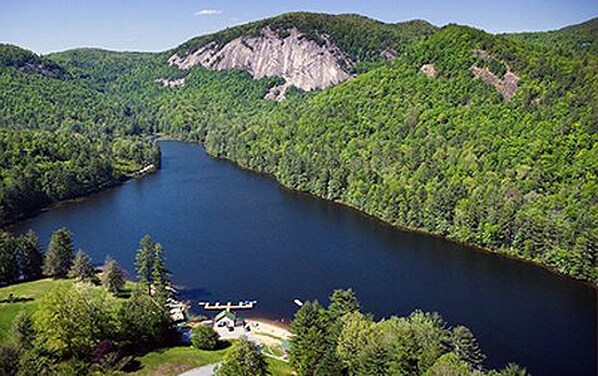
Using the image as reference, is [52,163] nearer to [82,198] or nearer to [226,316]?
[82,198]

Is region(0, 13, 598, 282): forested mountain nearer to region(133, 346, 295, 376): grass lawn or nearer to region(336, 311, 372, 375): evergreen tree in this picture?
region(336, 311, 372, 375): evergreen tree

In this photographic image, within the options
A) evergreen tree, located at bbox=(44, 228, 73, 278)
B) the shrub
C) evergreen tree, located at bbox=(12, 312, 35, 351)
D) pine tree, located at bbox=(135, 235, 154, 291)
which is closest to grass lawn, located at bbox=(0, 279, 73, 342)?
evergreen tree, located at bbox=(44, 228, 73, 278)

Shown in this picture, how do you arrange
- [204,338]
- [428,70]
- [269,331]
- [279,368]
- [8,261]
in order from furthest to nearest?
1. [428,70]
2. [8,261]
3. [269,331]
4. [204,338]
5. [279,368]

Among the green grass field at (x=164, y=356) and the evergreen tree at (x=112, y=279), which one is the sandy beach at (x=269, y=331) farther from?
the evergreen tree at (x=112, y=279)

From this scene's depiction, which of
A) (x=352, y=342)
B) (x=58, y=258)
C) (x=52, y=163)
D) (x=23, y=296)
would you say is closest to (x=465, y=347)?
(x=352, y=342)

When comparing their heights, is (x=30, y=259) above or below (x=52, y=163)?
below

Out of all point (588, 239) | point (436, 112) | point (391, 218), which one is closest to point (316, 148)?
point (436, 112)

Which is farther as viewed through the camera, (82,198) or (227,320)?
(82,198)

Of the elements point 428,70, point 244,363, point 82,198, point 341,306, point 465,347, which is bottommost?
point 82,198
